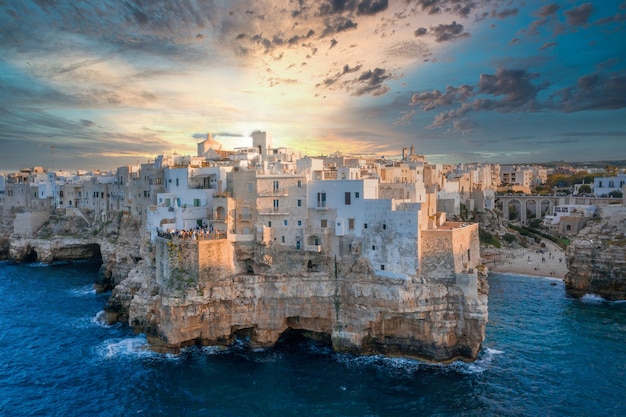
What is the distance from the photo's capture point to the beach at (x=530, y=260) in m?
53.9

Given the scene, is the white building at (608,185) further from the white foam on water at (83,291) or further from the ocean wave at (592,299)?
the white foam on water at (83,291)

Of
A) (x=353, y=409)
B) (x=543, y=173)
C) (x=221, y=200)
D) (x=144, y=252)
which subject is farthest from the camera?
(x=543, y=173)

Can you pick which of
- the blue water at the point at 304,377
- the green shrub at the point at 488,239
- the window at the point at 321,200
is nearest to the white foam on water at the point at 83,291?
the blue water at the point at 304,377

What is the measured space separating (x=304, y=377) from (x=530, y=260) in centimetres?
4293

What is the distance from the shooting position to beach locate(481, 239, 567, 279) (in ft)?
177

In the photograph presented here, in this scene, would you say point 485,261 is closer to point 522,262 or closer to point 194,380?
point 522,262

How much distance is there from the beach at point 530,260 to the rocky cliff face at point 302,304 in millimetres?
25671

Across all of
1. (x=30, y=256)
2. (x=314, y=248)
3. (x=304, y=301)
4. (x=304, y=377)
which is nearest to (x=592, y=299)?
(x=314, y=248)

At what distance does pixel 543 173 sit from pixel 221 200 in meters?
116

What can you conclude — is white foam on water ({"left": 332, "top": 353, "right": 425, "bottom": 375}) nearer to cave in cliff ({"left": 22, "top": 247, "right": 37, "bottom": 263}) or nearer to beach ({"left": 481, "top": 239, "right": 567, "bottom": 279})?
beach ({"left": 481, "top": 239, "right": 567, "bottom": 279})

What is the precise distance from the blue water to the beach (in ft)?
57.1

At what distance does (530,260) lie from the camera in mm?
58250

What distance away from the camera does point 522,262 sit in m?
57.6

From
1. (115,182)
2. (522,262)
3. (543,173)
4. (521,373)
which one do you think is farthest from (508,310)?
(543,173)
